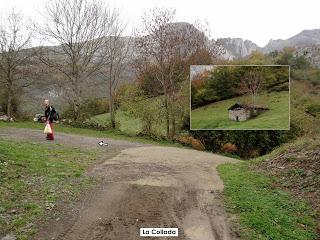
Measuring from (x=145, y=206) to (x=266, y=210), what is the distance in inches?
102

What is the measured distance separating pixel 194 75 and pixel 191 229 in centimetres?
1105

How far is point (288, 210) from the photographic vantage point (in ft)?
28.8

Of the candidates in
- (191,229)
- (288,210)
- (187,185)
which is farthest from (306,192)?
(191,229)

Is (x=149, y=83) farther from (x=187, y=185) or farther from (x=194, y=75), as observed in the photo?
(x=187, y=185)

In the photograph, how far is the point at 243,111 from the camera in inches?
627

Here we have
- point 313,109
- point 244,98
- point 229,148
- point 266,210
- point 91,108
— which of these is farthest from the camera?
point 91,108

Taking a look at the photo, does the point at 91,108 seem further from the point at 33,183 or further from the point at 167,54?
the point at 33,183

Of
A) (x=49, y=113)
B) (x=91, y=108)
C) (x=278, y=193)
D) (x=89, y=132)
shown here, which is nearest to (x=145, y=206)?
(x=278, y=193)

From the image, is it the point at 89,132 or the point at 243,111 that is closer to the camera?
the point at 243,111

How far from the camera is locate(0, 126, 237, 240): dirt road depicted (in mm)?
7125

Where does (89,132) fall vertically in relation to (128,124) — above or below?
below

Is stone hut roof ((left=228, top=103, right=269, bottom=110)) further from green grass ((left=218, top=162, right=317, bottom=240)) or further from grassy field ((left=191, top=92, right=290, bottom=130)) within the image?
green grass ((left=218, top=162, right=317, bottom=240))

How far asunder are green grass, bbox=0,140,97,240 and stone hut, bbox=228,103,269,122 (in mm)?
5942

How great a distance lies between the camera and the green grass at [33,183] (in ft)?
23.7
